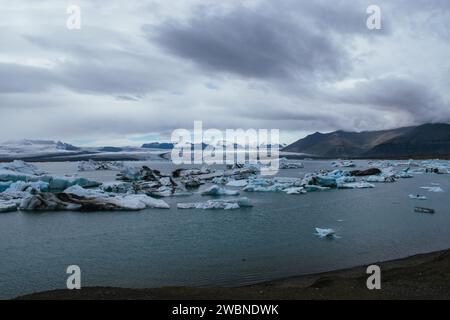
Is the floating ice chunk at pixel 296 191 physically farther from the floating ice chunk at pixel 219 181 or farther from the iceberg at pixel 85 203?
the iceberg at pixel 85 203

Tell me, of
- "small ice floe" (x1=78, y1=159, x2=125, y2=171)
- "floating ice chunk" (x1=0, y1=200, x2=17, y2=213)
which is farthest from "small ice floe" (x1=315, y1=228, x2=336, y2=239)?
"small ice floe" (x1=78, y1=159, x2=125, y2=171)

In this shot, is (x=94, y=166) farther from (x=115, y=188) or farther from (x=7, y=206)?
(x=7, y=206)

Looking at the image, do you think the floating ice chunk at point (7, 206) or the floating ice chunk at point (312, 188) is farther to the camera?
the floating ice chunk at point (312, 188)

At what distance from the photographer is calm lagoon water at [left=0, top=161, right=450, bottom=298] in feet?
35.6

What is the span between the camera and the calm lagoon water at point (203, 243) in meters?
10.9

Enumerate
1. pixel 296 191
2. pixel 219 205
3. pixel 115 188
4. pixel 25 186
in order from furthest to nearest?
1. pixel 115 188
2. pixel 296 191
3. pixel 25 186
4. pixel 219 205

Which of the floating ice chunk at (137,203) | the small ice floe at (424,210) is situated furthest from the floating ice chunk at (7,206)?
the small ice floe at (424,210)

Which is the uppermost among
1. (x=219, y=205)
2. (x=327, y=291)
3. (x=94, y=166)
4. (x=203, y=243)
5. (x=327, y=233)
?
(x=94, y=166)

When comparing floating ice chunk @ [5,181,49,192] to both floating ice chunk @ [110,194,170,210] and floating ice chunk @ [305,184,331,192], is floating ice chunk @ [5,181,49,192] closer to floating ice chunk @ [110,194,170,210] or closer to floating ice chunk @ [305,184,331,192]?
floating ice chunk @ [110,194,170,210]

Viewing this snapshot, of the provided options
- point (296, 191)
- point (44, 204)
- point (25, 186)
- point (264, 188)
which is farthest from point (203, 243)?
point (25, 186)

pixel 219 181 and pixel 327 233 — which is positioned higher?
pixel 219 181

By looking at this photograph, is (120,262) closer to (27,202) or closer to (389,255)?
(389,255)

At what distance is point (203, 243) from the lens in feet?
47.5
